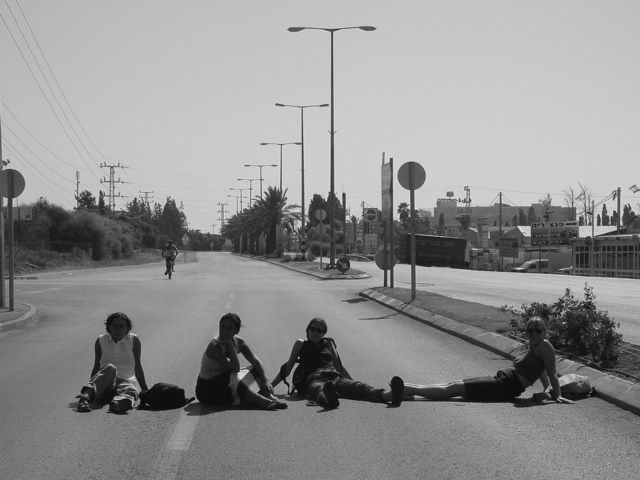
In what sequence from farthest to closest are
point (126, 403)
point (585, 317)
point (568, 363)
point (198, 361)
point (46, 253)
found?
point (46, 253) → point (198, 361) → point (585, 317) → point (568, 363) → point (126, 403)

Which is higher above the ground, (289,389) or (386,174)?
(386,174)

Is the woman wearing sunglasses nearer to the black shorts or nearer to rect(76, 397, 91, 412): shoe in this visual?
the black shorts

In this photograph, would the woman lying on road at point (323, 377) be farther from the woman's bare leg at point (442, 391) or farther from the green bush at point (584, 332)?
the green bush at point (584, 332)

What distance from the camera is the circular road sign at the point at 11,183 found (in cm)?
1864

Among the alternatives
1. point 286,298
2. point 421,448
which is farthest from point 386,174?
point 421,448

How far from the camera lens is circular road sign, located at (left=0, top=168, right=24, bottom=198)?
734 inches

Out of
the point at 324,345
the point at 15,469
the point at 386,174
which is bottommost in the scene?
the point at 15,469

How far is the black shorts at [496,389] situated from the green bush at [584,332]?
1.84 meters

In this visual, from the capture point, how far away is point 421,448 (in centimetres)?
655

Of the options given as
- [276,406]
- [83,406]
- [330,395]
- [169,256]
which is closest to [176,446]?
[276,406]

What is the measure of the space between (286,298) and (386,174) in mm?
4659

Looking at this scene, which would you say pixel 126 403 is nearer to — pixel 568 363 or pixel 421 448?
pixel 421 448

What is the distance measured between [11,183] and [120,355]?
1143 centimetres

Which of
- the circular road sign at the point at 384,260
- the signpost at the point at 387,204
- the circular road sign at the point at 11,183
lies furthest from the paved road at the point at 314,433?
the circular road sign at the point at 384,260
